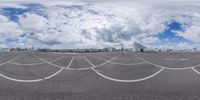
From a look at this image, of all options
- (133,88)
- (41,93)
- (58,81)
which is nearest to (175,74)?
(133,88)

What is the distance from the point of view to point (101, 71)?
1270 inches

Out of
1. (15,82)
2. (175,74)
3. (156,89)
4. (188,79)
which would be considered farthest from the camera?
(175,74)

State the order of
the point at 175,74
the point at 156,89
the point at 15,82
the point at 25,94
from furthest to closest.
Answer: the point at 175,74 < the point at 15,82 < the point at 156,89 < the point at 25,94

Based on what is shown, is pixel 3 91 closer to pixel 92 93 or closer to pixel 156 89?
pixel 92 93

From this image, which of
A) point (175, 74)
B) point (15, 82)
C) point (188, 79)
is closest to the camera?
point (15, 82)

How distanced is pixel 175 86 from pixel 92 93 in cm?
689

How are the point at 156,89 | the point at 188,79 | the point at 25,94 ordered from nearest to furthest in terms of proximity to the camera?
1. the point at 25,94
2. the point at 156,89
3. the point at 188,79

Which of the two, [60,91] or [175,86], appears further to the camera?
[175,86]

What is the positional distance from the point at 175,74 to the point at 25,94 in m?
14.7

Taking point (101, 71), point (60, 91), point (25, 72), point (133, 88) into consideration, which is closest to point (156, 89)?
point (133, 88)

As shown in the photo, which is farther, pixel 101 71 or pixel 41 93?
pixel 101 71

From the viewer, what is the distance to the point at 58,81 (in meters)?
26.7

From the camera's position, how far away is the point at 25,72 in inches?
1241

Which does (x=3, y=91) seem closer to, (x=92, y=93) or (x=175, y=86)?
(x=92, y=93)
